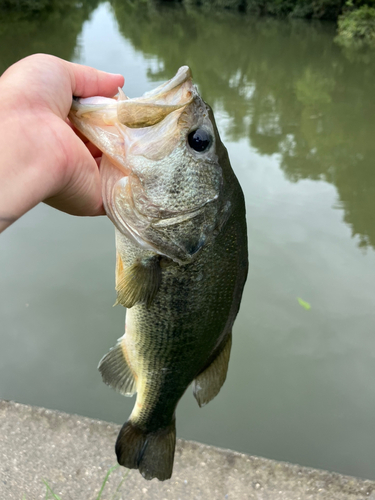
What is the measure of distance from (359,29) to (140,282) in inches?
919

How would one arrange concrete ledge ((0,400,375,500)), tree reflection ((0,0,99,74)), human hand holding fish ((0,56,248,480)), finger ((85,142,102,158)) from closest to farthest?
human hand holding fish ((0,56,248,480)) < finger ((85,142,102,158)) < concrete ledge ((0,400,375,500)) < tree reflection ((0,0,99,74))

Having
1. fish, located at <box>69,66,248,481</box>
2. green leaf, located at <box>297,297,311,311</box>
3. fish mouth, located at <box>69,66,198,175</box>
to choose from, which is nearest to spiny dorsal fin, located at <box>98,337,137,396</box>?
fish, located at <box>69,66,248,481</box>

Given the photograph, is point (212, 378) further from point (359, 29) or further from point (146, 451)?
point (359, 29)

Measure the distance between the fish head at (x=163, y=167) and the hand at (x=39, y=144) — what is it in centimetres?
9

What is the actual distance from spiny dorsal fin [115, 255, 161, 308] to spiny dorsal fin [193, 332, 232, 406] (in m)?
0.41

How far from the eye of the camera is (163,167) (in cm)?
127

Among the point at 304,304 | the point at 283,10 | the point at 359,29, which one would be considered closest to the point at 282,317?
the point at 304,304

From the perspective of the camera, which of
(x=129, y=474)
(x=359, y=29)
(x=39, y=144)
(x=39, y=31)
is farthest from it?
(x=359, y=29)

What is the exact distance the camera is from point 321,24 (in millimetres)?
25188

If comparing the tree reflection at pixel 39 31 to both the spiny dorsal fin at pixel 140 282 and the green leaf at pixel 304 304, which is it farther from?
the spiny dorsal fin at pixel 140 282

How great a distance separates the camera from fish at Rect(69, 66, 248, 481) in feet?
4.11

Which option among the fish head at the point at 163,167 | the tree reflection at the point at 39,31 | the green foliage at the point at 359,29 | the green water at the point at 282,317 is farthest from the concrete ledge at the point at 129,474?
Answer: the green foliage at the point at 359,29

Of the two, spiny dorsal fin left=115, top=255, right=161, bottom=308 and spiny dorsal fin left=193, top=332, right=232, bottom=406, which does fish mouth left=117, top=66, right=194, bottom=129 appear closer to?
spiny dorsal fin left=115, top=255, right=161, bottom=308

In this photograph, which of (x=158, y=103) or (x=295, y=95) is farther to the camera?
(x=295, y=95)
